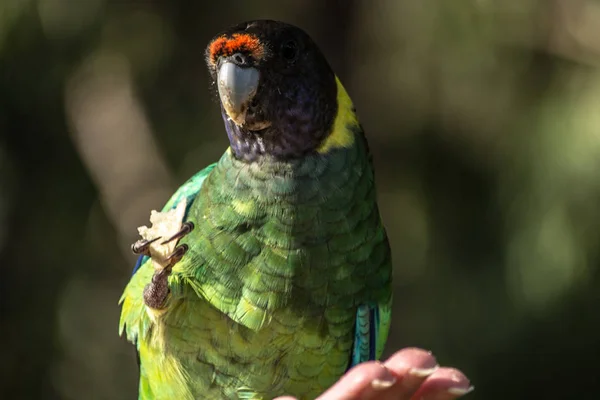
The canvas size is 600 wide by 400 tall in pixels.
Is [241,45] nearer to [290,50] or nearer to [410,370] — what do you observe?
[290,50]

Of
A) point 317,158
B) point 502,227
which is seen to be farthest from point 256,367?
point 502,227

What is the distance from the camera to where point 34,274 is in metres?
2.82

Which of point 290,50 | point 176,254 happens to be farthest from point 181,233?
point 290,50

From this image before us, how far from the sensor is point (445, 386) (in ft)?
3.00

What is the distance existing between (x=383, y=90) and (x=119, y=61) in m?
1.10

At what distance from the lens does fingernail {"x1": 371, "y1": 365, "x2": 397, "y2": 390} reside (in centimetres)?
88

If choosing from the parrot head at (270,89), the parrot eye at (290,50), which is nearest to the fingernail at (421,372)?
the parrot head at (270,89)

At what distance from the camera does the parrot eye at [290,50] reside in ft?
4.11

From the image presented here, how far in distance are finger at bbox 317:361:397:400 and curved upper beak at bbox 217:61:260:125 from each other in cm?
53

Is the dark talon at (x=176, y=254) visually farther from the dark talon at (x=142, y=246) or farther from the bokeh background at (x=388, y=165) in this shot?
the bokeh background at (x=388, y=165)

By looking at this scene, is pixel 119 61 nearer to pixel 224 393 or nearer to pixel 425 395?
pixel 224 393

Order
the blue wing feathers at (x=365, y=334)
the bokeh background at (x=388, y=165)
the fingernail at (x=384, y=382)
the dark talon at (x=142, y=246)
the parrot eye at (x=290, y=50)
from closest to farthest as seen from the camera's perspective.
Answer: the fingernail at (x=384, y=382)
the dark talon at (x=142, y=246)
the parrot eye at (x=290, y=50)
the blue wing feathers at (x=365, y=334)
the bokeh background at (x=388, y=165)

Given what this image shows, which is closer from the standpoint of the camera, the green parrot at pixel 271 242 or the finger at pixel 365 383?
the finger at pixel 365 383

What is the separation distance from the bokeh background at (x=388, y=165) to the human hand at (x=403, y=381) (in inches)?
66.7
